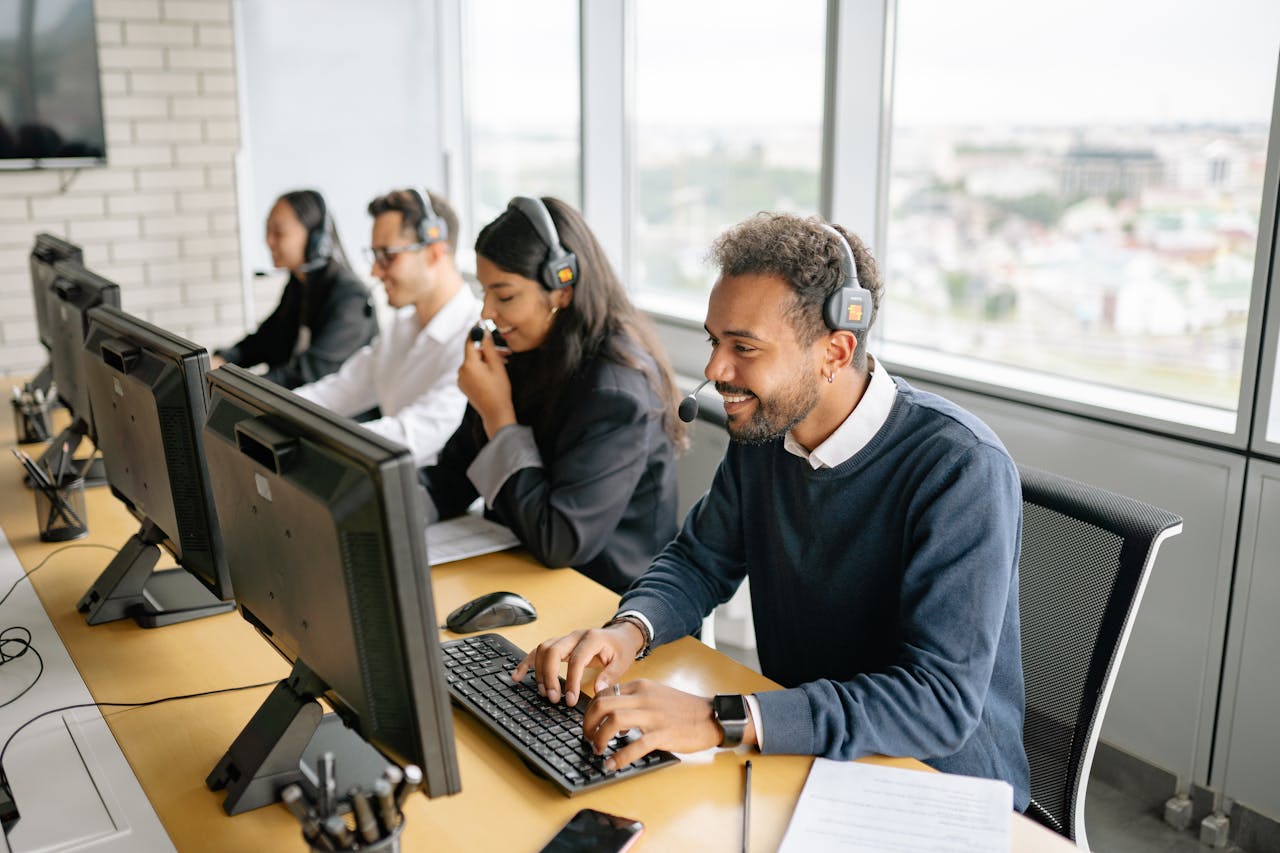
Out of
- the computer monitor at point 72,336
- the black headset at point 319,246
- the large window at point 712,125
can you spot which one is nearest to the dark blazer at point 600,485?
the computer monitor at point 72,336

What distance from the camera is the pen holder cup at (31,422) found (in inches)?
108

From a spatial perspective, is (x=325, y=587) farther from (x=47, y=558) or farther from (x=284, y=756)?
(x=47, y=558)

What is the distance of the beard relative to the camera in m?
1.41

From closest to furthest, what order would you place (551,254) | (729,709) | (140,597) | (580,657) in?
(729,709), (580,657), (140,597), (551,254)

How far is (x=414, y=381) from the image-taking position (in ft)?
9.29

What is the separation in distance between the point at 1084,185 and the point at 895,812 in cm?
180

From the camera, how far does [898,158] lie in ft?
9.62

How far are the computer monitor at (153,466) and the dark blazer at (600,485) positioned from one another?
49 cm

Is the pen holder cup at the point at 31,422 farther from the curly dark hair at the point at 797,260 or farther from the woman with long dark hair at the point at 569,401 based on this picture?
the curly dark hair at the point at 797,260

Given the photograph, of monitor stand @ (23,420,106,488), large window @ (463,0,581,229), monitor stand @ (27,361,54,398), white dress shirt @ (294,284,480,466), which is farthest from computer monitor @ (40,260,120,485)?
large window @ (463,0,581,229)

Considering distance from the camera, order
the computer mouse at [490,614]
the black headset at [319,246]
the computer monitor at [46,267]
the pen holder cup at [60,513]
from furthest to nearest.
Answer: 1. the black headset at [319,246]
2. the computer monitor at [46,267]
3. the pen holder cup at [60,513]
4. the computer mouse at [490,614]

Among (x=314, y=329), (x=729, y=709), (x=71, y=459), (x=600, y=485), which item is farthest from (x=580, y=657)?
(x=314, y=329)

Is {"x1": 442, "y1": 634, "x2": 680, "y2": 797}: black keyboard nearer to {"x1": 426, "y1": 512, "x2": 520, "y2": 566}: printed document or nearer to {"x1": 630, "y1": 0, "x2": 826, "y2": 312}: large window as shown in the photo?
{"x1": 426, "y1": 512, "x2": 520, "y2": 566}: printed document

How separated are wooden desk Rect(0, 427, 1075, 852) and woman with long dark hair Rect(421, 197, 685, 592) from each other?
0.12 m
